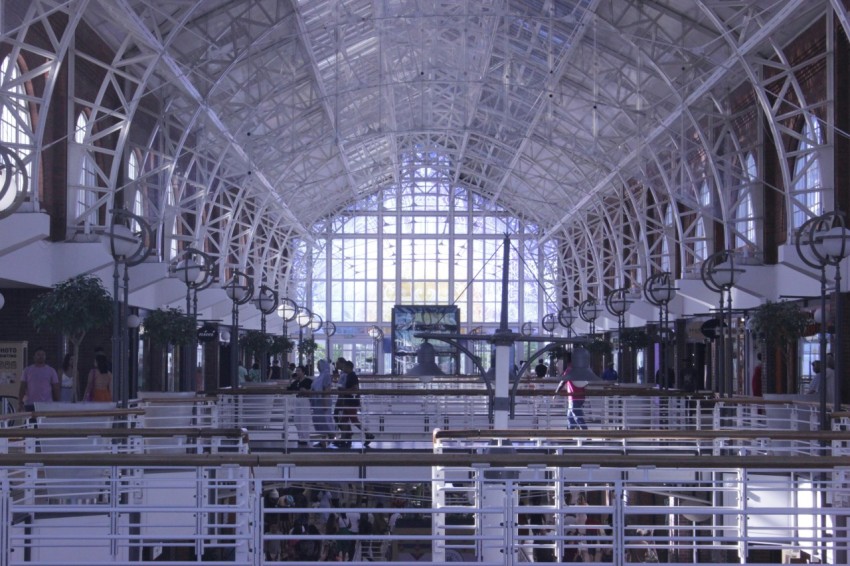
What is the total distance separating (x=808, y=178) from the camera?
74.9ft

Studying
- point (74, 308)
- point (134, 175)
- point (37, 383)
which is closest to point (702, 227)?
point (134, 175)

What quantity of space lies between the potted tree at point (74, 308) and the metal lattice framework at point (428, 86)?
1976mm

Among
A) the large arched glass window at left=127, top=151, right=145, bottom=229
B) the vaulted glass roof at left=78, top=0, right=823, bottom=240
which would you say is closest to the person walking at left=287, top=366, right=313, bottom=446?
the vaulted glass roof at left=78, top=0, right=823, bottom=240

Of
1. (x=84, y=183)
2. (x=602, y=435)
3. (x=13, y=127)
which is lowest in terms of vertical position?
(x=602, y=435)

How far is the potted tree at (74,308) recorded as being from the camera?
50.6 feet

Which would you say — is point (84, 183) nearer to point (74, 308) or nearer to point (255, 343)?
point (255, 343)

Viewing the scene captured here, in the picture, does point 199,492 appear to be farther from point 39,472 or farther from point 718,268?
→ point 718,268

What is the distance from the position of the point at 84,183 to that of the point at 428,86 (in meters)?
17.0

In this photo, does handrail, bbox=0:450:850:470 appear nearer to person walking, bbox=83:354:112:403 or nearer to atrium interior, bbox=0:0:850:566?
atrium interior, bbox=0:0:850:566

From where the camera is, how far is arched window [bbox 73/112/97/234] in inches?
810

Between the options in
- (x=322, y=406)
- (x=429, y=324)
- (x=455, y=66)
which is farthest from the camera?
(x=455, y=66)

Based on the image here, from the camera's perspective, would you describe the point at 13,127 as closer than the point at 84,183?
Yes

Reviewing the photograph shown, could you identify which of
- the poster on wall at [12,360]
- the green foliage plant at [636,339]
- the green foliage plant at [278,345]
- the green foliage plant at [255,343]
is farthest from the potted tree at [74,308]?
the green foliage plant at [278,345]

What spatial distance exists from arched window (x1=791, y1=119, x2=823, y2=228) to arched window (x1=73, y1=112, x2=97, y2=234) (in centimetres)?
1324
